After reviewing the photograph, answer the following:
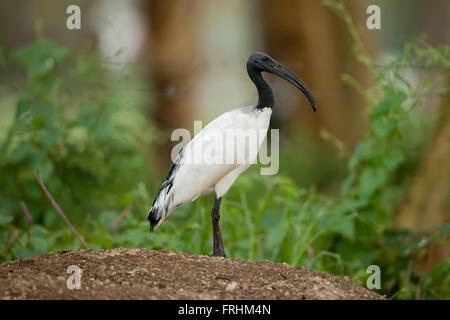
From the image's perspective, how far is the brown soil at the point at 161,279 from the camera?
3.24 meters

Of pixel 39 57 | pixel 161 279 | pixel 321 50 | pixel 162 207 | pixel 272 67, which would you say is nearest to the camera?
pixel 161 279

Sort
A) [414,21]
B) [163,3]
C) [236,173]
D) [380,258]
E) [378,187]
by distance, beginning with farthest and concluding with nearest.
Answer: [414,21] < [163,3] < [380,258] < [378,187] < [236,173]

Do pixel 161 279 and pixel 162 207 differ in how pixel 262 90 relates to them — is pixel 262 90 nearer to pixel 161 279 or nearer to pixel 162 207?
pixel 162 207

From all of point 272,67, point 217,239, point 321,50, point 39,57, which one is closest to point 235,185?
point 217,239

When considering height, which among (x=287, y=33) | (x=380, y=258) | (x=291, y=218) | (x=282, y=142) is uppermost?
(x=287, y=33)

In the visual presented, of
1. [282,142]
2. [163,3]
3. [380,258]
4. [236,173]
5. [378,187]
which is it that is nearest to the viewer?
[236,173]

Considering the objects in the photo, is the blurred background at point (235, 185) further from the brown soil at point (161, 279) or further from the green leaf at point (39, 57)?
the brown soil at point (161, 279)

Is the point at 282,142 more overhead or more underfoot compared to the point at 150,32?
more underfoot

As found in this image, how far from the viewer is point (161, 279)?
139 inches

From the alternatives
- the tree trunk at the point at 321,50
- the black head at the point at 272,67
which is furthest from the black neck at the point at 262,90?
the tree trunk at the point at 321,50

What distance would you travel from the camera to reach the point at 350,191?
6348 mm
